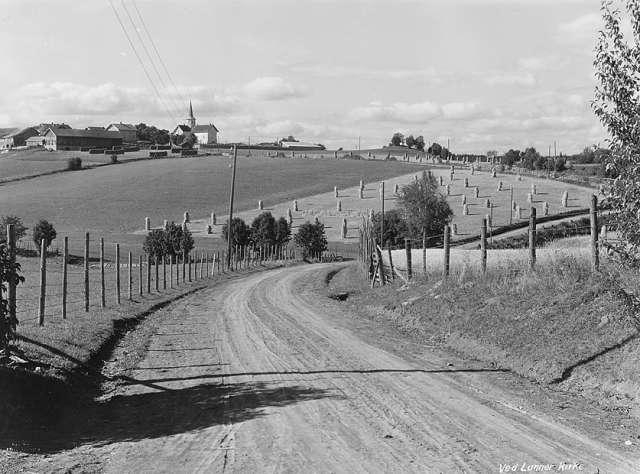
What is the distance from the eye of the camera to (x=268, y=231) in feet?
239

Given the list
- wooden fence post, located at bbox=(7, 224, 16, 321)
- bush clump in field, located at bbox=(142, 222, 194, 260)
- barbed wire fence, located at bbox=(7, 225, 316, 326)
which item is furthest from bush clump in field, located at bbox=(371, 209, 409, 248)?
wooden fence post, located at bbox=(7, 224, 16, 321)

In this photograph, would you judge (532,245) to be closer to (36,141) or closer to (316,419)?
(316,419)

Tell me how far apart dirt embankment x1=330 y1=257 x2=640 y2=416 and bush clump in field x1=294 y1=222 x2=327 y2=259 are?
49.4m

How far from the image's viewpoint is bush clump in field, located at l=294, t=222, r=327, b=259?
70.8 meters

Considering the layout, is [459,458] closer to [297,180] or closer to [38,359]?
[38,359]

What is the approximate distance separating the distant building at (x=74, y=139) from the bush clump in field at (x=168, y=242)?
110 m

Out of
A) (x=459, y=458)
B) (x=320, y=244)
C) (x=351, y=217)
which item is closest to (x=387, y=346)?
(x=459, y=458)

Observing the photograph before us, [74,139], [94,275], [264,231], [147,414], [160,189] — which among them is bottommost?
[94,275]

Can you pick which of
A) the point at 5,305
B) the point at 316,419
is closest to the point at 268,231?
the point at 5,305

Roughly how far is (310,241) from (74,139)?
388 ft

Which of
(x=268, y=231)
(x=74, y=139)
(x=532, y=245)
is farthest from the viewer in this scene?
(x=74, y=139)

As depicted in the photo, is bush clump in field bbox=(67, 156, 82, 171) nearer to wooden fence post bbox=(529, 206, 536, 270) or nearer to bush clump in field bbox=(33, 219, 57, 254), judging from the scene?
bush clump in field bbox=(33, 219, 57, 254)

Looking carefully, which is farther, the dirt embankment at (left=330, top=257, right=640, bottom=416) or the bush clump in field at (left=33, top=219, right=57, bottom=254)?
the bush clump in field at (left=33, top=219, right=57, bottom=254)

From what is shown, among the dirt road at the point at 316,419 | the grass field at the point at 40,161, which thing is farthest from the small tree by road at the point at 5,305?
the grass field at the point at 40,161
